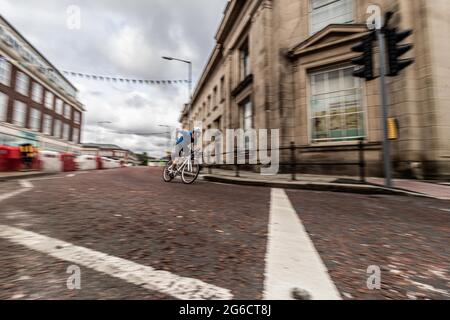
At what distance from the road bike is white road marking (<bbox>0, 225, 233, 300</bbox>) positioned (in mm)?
4989

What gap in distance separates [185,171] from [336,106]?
5921mm

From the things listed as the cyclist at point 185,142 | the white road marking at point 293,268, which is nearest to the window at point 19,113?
the cyclist at point 185,142

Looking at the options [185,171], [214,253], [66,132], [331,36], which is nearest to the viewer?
[214,253]

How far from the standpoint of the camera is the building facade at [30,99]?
73.5ft

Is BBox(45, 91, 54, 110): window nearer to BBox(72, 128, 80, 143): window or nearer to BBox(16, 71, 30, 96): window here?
BBox(16, 71, 30, 96): window

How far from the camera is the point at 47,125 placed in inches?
1212

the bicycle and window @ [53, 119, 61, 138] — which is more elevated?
window @ [53, 119, 61, 138]

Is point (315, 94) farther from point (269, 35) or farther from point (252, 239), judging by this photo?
point (252, 239)

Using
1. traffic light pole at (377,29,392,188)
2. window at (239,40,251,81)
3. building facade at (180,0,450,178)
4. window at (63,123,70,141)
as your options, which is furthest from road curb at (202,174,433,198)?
window at (63,123,70,141)

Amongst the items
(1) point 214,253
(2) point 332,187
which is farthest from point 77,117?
(1) point 214,253

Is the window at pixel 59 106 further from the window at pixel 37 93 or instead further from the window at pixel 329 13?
the window at pixel 329 13

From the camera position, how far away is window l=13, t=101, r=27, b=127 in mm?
24084

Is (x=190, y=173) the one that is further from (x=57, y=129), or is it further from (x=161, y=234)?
(x=57, y=129)

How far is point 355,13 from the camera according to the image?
26.9 ft
